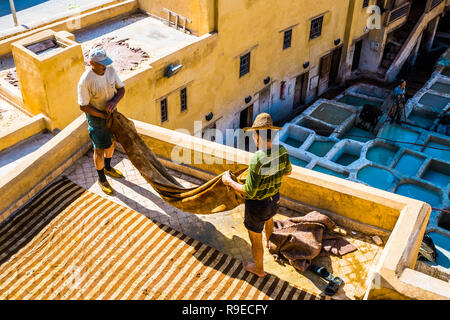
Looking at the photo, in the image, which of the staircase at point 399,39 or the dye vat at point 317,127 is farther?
the staircase at point 399,39

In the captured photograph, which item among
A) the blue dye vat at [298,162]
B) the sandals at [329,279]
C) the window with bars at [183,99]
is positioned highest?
the sandals at [329,279]

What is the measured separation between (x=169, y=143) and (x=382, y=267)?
4.32m

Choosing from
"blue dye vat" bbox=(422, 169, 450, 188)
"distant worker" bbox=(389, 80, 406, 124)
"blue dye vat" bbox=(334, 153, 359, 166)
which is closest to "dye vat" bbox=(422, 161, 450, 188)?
"blue dye vat" bbox=(422, 169, 450, 188)

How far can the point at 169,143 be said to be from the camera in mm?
8719

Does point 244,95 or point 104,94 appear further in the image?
point 244,95

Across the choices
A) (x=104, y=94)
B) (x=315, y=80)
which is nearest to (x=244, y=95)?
(x=315, y=80)

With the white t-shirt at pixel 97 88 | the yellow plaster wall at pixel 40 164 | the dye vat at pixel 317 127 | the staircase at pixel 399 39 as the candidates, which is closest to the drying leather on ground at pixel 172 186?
the white t-shirt at pixel 97 88

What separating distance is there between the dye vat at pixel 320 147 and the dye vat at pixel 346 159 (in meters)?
0.57

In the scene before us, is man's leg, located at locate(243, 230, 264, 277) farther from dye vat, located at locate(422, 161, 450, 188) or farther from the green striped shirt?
dye vat, located at locate(422, 161, 450, 188)

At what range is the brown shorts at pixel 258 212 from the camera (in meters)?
6.45

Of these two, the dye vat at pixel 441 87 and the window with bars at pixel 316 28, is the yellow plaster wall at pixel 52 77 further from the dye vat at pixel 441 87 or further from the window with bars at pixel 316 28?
the dye vat at pixel 441 87

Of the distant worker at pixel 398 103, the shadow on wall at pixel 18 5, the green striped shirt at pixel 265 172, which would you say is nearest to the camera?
the green striped shirt at pixel 265 172
